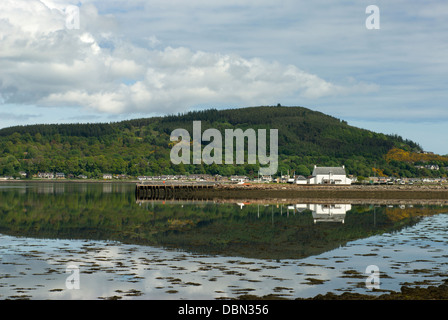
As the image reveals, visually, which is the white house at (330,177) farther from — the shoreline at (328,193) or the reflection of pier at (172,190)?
the reflection of pier at (172,190)

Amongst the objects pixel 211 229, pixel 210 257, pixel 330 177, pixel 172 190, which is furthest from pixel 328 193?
pixel 210 257

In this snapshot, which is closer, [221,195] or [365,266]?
[365,266]

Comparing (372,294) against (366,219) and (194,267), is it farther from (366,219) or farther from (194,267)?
(366,219)

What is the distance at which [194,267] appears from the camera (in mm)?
22297

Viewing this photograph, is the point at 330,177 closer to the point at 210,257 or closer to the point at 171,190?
the point at 171,190

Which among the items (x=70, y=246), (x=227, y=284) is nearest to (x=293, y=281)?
(x=227, y=284)

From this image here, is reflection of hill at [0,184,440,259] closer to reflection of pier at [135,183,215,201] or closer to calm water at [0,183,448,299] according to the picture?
calm water at [0,183,448,299]

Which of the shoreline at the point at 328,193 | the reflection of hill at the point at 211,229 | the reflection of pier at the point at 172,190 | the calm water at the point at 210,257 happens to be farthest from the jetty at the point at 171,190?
the calm water at the point at 210,257

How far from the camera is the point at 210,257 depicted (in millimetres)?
24859

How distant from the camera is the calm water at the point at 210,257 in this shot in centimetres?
1856

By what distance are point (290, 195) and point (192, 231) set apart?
183 ft

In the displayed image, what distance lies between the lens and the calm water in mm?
18556

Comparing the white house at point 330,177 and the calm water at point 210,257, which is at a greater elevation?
the white house at point 330,177

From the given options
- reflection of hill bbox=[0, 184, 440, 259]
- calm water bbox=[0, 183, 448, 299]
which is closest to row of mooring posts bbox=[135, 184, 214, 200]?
reflection of hill bbox=[0, 184, 440, 259]
